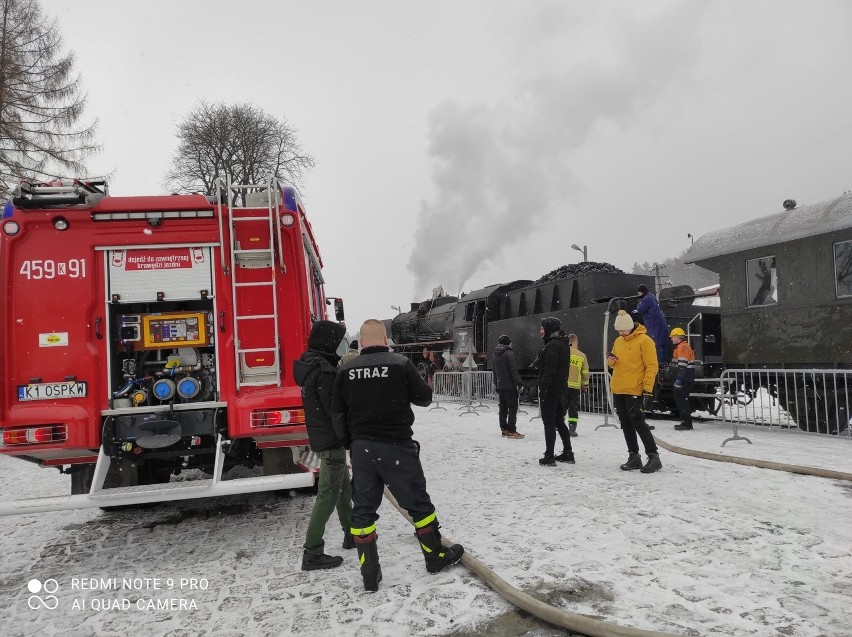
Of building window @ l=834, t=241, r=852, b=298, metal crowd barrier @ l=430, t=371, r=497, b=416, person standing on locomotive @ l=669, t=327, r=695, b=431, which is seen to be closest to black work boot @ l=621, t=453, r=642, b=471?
person standing on locomotive @ l=669, t=327, r=695, b=431

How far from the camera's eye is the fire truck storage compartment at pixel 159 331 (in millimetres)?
4574

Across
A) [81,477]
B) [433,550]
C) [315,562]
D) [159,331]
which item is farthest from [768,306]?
[81,477]

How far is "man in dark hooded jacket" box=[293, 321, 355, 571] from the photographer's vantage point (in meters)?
3.81

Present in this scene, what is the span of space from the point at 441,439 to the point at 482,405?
17.9 ft

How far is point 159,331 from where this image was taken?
471 cm

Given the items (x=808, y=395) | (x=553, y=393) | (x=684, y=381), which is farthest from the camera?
(x=684, y=381)

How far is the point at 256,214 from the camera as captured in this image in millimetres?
4695

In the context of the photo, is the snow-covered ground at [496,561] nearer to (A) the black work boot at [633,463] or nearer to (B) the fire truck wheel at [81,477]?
(A) the black work boot at [633,463]

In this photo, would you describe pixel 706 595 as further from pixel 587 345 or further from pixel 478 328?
pixel 478 328

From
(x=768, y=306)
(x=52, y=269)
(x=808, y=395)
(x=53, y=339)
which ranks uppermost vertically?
(x=52, y=269)

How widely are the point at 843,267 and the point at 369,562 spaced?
27.8 ft

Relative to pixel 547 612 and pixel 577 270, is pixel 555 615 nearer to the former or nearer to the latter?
pixel 547 612

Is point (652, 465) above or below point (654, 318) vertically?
below

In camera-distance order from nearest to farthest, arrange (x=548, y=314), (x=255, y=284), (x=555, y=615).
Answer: (x=555, y=615)
(x=255, y=284)
(x=548, y=314)
